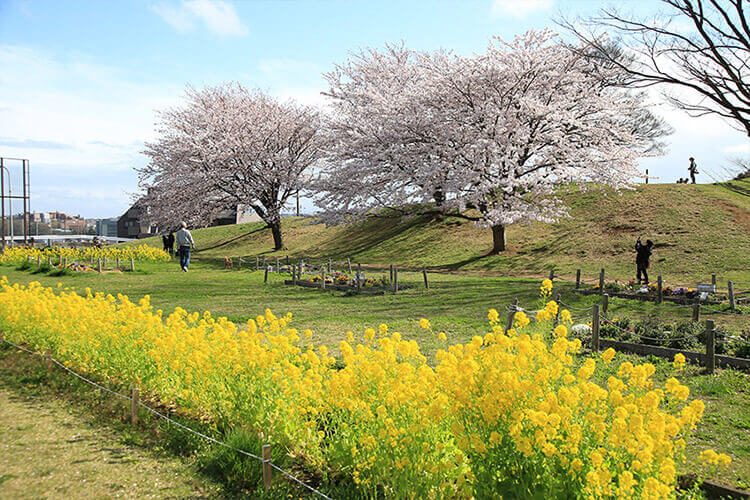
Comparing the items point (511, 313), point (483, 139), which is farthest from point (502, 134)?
point (511, 313)

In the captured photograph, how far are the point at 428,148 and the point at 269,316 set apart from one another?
2012 centimetres

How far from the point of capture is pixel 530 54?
76.9 ft

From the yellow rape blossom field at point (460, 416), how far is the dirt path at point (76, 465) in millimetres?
652

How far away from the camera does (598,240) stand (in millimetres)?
24422

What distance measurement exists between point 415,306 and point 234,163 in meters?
23.9

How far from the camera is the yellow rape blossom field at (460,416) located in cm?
285

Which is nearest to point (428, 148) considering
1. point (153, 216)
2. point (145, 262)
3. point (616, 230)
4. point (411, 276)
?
point (411, 276)

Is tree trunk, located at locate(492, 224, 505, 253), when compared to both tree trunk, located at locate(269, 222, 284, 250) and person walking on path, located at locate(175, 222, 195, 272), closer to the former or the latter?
person walking on path, located at locate(175, 222, 195, 272)

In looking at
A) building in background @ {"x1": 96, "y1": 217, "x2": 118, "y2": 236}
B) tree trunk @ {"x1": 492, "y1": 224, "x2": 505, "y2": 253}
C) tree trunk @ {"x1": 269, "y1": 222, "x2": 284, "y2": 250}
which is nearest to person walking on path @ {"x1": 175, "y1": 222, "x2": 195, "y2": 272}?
tree trunk @ {"x1": 269, "y1": 222, "x2": 284, "y2": 250}

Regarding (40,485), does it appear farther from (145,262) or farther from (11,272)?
(145,262)

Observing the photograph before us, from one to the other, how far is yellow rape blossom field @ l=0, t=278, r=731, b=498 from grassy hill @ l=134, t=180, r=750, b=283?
1744 centimetres

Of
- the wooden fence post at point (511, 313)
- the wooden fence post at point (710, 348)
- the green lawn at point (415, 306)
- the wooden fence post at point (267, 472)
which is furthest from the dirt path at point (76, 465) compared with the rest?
the wooden fence post at point (710, 348)

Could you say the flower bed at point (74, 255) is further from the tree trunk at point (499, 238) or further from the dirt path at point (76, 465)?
the dirt path at point (76, 465)

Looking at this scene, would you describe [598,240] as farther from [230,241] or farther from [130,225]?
[130,225]
